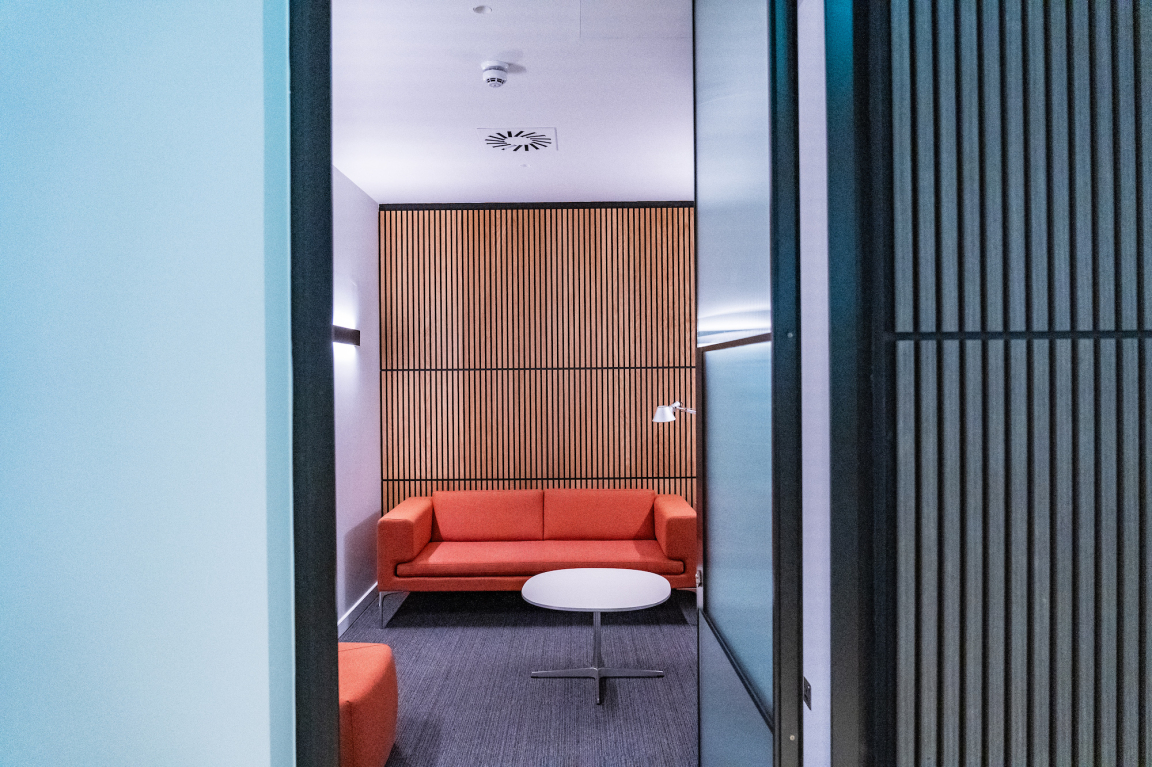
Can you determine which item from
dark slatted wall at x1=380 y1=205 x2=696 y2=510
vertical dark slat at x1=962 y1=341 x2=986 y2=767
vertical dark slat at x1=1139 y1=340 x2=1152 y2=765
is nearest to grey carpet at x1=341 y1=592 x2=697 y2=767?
dark slatted wall at x1=380 y1=205 x2=696 y2=510

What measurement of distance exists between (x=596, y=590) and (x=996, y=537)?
280cm

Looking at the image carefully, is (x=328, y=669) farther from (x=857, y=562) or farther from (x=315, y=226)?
(x=857, y=562)

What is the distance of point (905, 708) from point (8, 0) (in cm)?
224

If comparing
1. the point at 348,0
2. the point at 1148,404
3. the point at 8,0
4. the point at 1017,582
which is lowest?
the point at 1017,582

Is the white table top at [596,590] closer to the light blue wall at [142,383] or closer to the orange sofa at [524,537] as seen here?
the orange sofa at [524,537]

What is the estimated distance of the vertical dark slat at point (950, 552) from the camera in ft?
4.08

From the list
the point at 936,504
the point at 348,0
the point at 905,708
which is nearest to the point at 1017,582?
the point at 936,504

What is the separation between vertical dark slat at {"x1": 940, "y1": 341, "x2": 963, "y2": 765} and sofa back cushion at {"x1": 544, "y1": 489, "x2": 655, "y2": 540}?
4.08 m

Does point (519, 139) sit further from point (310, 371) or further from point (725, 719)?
point (725, 719)

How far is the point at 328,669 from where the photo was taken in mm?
1320

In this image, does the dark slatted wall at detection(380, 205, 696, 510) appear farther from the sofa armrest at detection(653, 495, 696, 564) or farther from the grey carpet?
the grey carpet

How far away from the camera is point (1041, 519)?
1.24 meters

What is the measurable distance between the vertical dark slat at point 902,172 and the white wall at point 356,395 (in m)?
3.75

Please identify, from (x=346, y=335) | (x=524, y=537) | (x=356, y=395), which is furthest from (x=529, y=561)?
(x=346, y=335)
